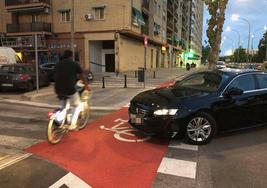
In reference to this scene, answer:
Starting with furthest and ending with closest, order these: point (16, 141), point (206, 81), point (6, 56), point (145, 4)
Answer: point (145, 4), point (6, 56), point (206, 81), point (16, 141)

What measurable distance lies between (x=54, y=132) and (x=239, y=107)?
4072 mm

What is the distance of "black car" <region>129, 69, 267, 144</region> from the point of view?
20.6ft

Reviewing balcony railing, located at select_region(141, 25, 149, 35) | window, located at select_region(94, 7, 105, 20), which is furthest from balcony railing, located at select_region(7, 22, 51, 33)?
balcony railing, located at select_region(141, 25, 149, 35)

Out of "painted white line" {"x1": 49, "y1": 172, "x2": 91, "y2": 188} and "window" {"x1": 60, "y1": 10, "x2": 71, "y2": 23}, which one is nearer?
"painted white line" {"x1": 49, "y1": 172, "x2": 91, "y2": 188}

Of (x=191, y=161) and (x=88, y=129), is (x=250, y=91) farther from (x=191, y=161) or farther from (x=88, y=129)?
(x=88, y=129)

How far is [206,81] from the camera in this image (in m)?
7.63

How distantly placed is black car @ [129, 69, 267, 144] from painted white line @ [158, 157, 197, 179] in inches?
33.2

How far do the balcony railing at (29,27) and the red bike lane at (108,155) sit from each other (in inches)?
1087

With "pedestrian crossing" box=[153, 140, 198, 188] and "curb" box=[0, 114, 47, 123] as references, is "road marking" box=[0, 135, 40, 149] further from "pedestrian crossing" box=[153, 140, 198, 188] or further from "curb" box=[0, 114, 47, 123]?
"pedestrian crossing" box=[153, 140, 198, 188]

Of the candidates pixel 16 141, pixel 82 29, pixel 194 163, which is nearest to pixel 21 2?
pixel 82 29

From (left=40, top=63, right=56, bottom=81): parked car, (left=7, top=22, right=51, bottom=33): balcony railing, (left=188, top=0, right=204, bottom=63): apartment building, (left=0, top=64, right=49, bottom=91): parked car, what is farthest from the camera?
(left=188, top=0, right=204, bottom=63): apartment building

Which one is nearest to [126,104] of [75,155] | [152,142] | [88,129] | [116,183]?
[88,129]

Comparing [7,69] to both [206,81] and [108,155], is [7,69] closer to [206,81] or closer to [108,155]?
[206,81]

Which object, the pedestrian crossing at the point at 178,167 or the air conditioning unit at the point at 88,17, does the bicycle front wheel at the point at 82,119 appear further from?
the air conditioning unit at the point at 88,17
